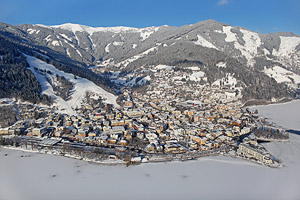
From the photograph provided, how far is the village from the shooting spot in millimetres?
22297

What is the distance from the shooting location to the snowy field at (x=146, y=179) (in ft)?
51.2

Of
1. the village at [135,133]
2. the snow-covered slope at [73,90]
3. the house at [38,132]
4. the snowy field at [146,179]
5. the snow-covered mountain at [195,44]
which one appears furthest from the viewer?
the snow-covered mountain at [195,44]

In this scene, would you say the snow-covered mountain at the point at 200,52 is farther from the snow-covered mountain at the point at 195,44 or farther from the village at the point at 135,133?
the village at the point at 135,133

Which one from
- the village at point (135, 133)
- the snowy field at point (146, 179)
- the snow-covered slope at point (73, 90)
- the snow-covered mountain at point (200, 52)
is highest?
the snow-covered mountain at point (200, 52)

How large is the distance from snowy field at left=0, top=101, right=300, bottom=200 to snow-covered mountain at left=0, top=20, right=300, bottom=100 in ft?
125

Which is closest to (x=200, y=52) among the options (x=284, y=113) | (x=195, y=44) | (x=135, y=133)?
(x=195, y=44)

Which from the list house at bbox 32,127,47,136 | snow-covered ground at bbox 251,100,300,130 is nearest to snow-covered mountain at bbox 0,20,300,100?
snow-covered ground at bbox 251,100,300,130

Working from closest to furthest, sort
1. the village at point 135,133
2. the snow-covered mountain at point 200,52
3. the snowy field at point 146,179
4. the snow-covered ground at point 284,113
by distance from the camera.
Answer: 1. the snowy field at point 146,179
2. the village at point 135,133
3. the snow-covered ground at point 284,113
4. the snow-covered mountain at point 200,52

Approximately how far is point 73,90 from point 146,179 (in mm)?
31870

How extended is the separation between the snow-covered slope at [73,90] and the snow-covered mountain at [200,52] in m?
22.9

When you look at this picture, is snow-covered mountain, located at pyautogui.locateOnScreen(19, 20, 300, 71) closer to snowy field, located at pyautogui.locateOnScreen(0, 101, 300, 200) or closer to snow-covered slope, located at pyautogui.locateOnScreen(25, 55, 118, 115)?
snow-covered slope, located at pyautogui.locateOnScreen(25, 55, 118, 115)

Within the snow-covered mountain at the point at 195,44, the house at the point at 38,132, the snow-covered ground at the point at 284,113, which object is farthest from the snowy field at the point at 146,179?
the snow-covered mountain at the point at 195,44

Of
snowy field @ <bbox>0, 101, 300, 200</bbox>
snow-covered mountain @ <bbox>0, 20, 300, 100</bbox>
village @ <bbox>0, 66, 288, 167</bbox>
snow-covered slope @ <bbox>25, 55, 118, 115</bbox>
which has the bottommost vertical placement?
snowy field @ <bbox>0, 101, 300, 200</bbox>

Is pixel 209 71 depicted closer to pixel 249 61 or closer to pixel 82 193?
pixel 249 61
